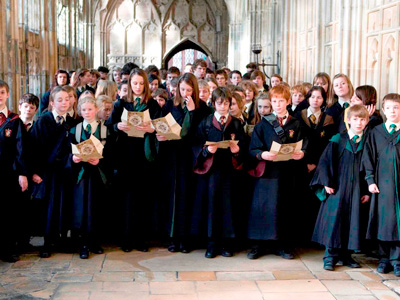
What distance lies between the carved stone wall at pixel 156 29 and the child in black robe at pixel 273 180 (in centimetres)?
2035

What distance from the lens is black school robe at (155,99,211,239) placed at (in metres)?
5.79

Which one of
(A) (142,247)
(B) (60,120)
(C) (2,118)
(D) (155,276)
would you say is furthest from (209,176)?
(C) (2,118)

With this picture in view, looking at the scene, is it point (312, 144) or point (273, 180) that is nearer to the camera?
point (273, 180)

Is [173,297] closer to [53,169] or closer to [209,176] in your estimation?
[209,176]

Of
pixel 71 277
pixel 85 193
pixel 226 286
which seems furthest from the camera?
pixel 85 193

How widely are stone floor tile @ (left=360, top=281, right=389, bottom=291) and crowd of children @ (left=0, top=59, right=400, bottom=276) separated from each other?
0.31m

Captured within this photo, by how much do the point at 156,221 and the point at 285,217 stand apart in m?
1.25

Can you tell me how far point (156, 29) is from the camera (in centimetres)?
2570

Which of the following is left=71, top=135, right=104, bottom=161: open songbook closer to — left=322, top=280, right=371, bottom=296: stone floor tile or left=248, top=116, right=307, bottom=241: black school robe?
left=248, top=116, right=307, bottom=241: black school robe

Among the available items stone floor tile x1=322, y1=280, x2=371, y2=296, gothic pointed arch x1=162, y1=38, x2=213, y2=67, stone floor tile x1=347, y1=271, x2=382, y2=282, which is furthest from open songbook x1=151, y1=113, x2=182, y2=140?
gothic pointed arch x1=162, y1=38, x2=213, y2=67

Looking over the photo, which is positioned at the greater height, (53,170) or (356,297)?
(53,170)

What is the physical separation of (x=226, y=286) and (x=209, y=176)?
4.05ft

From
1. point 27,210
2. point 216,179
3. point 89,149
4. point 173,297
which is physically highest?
point 89,149

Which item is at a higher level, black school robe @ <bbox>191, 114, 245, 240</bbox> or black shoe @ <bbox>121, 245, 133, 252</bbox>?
black school robe @ <bbox>191, 114, 245, 240</bbox>
